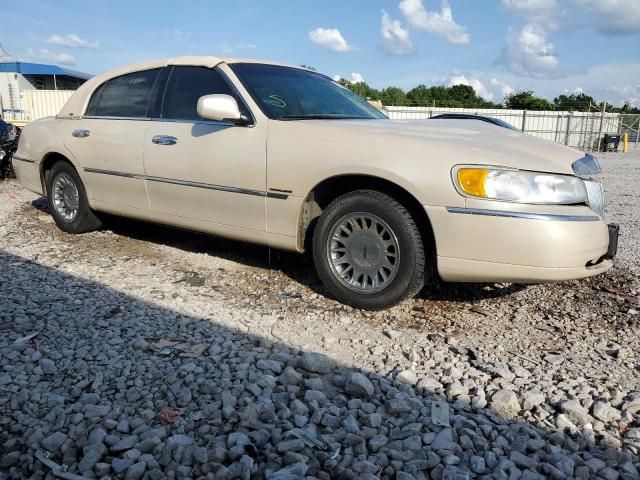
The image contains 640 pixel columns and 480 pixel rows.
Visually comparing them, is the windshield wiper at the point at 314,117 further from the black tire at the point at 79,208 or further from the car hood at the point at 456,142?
the black tire at the point at 79,208

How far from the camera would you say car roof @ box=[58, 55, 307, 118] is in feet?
14.1

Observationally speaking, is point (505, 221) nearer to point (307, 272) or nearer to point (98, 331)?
point (307, 272)

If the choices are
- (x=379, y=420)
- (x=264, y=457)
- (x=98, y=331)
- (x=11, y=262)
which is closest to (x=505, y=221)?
(x=379, y=420)

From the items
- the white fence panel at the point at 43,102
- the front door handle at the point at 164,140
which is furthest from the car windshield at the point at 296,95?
the white fence panel at the point at 43,102

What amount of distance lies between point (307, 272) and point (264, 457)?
7.97 ft

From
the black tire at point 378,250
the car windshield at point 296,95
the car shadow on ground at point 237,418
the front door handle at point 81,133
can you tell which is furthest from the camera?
the front door handle at point 81,133

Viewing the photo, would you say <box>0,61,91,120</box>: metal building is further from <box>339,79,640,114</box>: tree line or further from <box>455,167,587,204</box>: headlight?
<box>455,167,587,204</box>: headlight

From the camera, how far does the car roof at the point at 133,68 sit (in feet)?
14.1

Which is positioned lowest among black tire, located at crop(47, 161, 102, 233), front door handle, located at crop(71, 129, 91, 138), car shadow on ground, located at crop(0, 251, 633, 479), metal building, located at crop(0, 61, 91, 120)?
car shadow on ground, located at crop(0, 251, 633, 479)

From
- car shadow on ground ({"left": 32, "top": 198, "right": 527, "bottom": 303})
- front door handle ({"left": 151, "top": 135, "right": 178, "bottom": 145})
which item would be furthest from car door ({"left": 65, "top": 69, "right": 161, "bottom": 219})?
car shadow on ground ({"left": 32, "top": 198, "right": 527, "bottom": 303})

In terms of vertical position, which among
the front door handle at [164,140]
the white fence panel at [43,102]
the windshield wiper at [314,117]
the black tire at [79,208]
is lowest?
the black tire at [79,208]

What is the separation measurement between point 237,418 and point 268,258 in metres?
2.57

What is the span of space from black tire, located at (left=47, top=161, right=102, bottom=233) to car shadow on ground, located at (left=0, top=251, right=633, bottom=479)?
2.35 m

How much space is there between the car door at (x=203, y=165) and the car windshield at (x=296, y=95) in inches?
6.6
